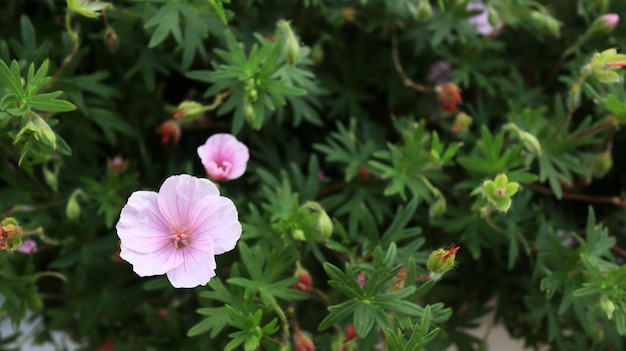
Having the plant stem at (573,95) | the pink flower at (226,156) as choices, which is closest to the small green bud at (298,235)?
the pink flower at (226,156)

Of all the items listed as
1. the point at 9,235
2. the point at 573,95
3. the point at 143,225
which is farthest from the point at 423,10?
the point at 9,235

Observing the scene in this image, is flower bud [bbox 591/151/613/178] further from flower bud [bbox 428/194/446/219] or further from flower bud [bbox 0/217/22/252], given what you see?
flower bud [bbox 0/217/22/252]

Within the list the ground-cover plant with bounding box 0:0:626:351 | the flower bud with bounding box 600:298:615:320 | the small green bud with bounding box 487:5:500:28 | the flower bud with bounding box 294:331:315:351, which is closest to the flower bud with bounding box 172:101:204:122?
the ground-cover plant with bounding box 0:0:626:351

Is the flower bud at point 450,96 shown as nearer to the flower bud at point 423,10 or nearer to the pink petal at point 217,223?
the flower bud at point 423,10

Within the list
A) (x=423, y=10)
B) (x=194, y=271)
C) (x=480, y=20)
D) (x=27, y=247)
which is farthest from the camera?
(x=480, y=20)

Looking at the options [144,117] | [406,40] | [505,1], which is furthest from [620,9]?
[144,117]

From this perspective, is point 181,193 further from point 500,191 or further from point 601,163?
point 601,163

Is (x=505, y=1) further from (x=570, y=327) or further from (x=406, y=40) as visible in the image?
(x=570, y=327)
